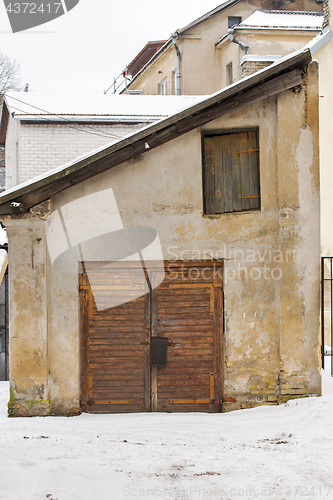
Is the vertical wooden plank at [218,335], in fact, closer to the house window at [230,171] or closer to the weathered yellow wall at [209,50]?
the house window at [230,171]

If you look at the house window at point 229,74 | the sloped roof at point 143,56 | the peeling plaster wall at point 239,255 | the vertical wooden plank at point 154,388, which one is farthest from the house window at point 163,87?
the vertical wooden plank at point 154,388

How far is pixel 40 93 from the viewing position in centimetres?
1684

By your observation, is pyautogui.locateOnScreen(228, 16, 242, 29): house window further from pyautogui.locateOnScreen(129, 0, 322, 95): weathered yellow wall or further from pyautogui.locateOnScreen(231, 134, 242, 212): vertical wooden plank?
pyautogui.locateOnScreen(231, 134, 242, 212): vertical wooden plank

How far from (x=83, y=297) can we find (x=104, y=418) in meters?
1.82

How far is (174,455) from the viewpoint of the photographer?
6906 millimetres

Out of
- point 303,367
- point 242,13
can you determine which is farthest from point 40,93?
point 303,367

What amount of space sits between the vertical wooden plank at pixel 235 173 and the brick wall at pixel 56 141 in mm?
6852

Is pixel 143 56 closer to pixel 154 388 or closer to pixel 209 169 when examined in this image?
pixel 209 169

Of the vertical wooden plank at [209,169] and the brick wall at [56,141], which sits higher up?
the brick wall at [56,141]

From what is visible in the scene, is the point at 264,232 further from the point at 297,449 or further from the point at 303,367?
the point at 297,449

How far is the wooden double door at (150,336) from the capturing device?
29.4 ft

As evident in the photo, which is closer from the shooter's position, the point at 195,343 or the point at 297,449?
the point at 297,449

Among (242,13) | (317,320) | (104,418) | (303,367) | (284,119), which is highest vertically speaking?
(242,13)

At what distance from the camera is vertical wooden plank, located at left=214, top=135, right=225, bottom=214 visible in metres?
9.04
